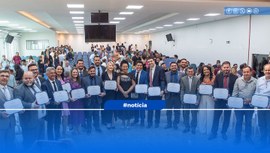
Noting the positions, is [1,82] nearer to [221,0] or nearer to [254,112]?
[254,112]

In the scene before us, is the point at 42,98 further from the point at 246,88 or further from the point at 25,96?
the point at 246,88

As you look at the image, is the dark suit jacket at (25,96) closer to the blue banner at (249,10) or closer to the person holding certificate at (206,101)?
the person holding certificate at (206,101)

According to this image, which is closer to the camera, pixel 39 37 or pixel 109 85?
pixel 109 85

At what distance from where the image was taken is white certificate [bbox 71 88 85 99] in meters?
5.97

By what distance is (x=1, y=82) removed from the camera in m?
4.96

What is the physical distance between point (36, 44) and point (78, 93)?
27.4 metres

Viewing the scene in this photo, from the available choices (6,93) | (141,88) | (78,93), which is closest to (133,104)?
(141,88)

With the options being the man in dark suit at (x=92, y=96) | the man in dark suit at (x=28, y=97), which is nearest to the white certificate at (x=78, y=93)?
the man in dark suit at (x=92, y=96)

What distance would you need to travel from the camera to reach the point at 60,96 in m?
5.66

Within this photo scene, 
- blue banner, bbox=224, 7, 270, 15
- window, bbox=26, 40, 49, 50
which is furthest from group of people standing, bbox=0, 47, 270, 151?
window, bbox=26, 40, 49, 50

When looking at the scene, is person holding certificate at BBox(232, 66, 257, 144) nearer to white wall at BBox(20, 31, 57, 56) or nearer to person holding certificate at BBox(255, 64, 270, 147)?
person holding certificate at BBox(255, 64, 270, 147)

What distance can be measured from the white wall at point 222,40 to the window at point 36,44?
15011 millimetres

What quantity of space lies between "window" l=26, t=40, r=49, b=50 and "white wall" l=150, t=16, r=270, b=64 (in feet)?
49.3

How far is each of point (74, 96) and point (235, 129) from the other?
3377 millimetres
